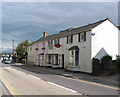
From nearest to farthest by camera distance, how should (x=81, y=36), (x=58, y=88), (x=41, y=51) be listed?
(x=58, y=88), (x=81, y=36), (x=41, y=51)

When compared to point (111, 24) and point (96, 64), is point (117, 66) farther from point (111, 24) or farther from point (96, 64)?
point (111, 24)

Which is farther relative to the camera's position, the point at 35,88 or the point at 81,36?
the point at 81,36

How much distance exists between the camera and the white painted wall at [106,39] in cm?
1887

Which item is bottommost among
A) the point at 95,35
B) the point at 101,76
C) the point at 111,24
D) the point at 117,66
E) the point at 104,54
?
the point at 101,76

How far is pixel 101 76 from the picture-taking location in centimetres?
1603

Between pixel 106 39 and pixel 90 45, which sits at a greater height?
pixel 106 39

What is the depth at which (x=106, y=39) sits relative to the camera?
20047 millimetres

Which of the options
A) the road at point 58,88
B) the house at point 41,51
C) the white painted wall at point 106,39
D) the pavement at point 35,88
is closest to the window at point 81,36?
the white painted wall at point 106,39

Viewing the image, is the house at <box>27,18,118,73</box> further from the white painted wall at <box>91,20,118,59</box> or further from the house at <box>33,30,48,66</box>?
the house at <box>33,30,48,66</box>

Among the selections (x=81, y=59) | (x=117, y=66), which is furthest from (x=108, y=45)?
(x=117, y=66)

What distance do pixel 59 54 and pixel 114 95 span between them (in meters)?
19.0

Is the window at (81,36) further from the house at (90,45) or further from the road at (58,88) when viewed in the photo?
the road at (58,88)

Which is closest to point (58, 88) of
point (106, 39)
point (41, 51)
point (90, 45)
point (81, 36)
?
point (90, 45)

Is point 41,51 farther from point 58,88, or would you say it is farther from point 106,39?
point 58,88
